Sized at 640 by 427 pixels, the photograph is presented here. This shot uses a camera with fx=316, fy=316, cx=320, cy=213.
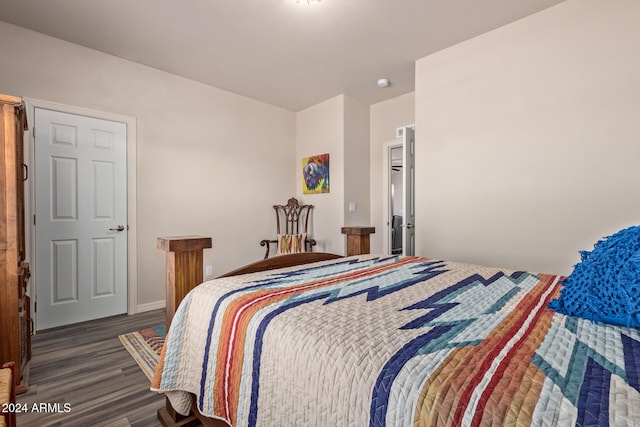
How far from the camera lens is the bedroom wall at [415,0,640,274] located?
2.13 metres

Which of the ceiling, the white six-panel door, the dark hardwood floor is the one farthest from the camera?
the white six-panel door

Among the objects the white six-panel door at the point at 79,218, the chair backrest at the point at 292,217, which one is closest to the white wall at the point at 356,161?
the chair backrest at the point at 292,217

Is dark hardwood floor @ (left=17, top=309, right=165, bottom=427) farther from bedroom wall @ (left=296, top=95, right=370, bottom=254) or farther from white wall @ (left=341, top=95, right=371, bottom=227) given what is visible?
white wall @ (left=341, top=95, right=371, bottom=227)

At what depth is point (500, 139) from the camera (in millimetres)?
2643


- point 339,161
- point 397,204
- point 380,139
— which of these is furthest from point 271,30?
point 397,204

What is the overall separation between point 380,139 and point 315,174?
3.35 feet

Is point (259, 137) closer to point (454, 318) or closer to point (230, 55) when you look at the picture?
point (230, 55)

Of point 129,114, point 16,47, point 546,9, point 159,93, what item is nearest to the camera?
point 546,9

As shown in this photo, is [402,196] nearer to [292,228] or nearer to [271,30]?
[292,228]

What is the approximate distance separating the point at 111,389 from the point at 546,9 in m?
3.97

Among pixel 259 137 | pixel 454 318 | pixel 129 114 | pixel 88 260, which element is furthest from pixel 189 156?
pixel 454 318

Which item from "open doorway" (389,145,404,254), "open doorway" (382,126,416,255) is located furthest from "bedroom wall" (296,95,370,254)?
"open doorway" (389,145,404,254)

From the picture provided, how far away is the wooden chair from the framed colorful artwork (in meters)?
0.26

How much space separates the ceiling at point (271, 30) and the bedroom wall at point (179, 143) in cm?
18
